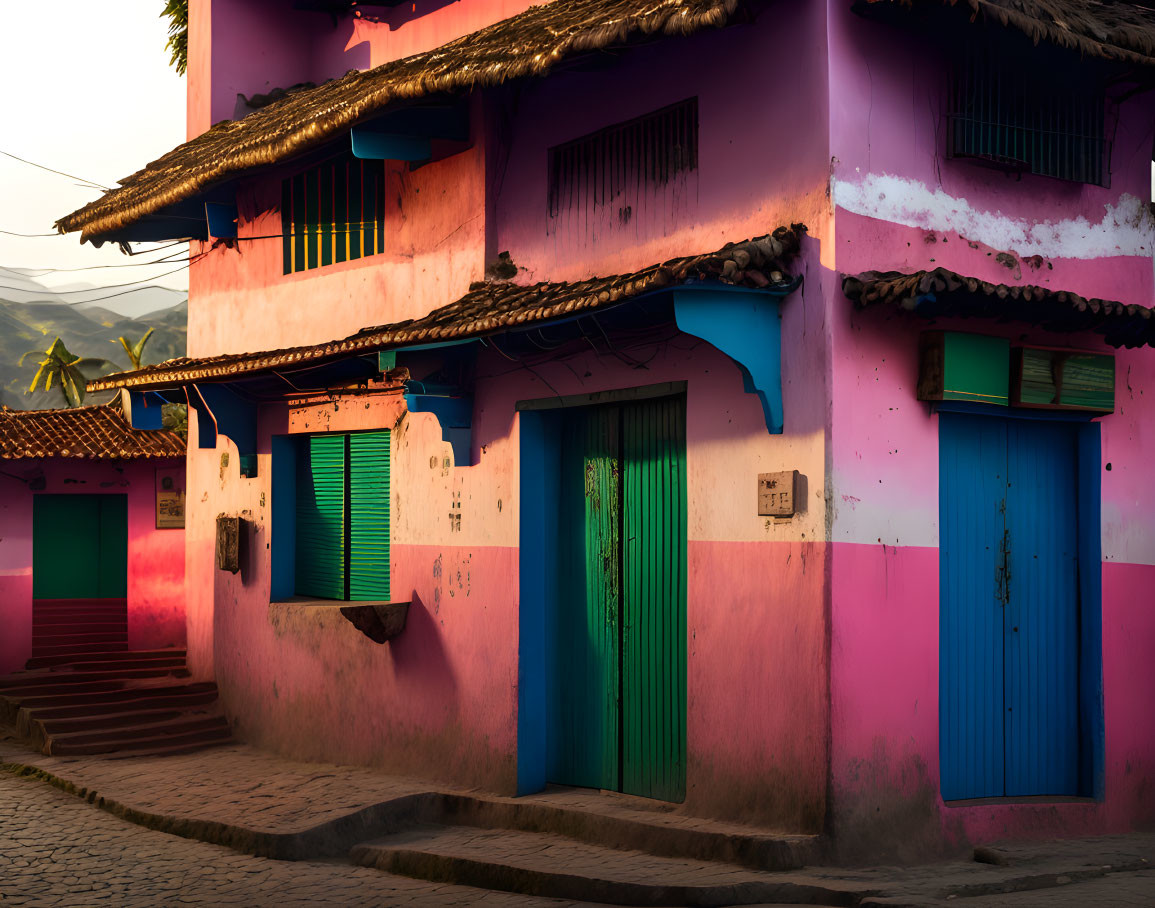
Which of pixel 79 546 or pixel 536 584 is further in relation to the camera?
pixel 79 546

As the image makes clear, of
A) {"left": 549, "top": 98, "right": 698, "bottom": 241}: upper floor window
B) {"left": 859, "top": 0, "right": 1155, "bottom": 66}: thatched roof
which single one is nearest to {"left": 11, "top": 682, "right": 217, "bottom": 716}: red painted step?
{"left": 549, "top": 98, "right": 698, "bottom": 241}: upper floor window

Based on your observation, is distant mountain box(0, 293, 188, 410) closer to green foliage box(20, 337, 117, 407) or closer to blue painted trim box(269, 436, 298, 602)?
green foliage box(20, 337, 117, 407)

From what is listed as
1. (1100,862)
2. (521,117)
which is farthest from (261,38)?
(1100,862)

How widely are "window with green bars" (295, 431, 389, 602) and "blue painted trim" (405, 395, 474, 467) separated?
1.43m

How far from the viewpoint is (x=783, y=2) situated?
7445mm

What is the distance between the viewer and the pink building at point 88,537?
50.2ft

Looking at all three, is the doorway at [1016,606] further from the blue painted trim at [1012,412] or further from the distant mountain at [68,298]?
the distant mountain at [68,298]

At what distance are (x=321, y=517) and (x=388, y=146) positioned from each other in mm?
3597

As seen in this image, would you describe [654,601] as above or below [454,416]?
below

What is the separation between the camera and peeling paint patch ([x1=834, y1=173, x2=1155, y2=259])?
7.38m

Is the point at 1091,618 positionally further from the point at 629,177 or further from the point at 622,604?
the point at 629,177

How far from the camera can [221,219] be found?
41.2ft

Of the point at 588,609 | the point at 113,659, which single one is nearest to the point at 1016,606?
the point at 588,609

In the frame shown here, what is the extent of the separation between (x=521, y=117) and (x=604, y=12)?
1332mm
